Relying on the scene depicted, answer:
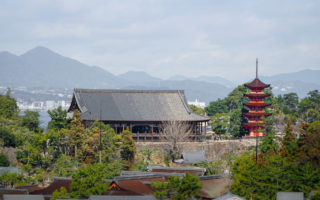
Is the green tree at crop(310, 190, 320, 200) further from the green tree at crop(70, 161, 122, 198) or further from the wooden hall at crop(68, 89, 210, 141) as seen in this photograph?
the wooden hall at crop(68, 89, 210, 141)

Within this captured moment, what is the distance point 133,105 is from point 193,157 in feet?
32.0

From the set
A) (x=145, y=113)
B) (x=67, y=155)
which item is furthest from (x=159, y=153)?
(x=67, y=155)

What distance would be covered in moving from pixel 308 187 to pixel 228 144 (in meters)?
17.3

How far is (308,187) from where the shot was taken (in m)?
25.2

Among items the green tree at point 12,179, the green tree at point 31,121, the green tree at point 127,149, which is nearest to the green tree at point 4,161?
the green tree at point 12,179

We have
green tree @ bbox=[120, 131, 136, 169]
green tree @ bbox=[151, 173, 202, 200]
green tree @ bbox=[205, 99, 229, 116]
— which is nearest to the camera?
green tree @ bbox=[151, 173, 202, 200]

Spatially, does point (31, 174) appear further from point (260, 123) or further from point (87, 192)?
point (260, 123)

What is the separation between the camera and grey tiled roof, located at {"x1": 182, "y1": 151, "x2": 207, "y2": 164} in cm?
3788

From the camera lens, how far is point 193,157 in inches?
1502

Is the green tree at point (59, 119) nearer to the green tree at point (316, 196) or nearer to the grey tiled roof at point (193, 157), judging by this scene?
the grey tiled roof at point (193, 157)

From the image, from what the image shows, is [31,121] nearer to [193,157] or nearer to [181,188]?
[193,157]

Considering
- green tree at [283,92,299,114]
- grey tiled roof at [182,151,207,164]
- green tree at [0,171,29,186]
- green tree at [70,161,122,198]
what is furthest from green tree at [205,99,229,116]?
green tree at [70,161,122,198]

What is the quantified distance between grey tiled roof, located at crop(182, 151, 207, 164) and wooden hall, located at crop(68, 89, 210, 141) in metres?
3.94

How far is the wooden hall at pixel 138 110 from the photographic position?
4262cm
